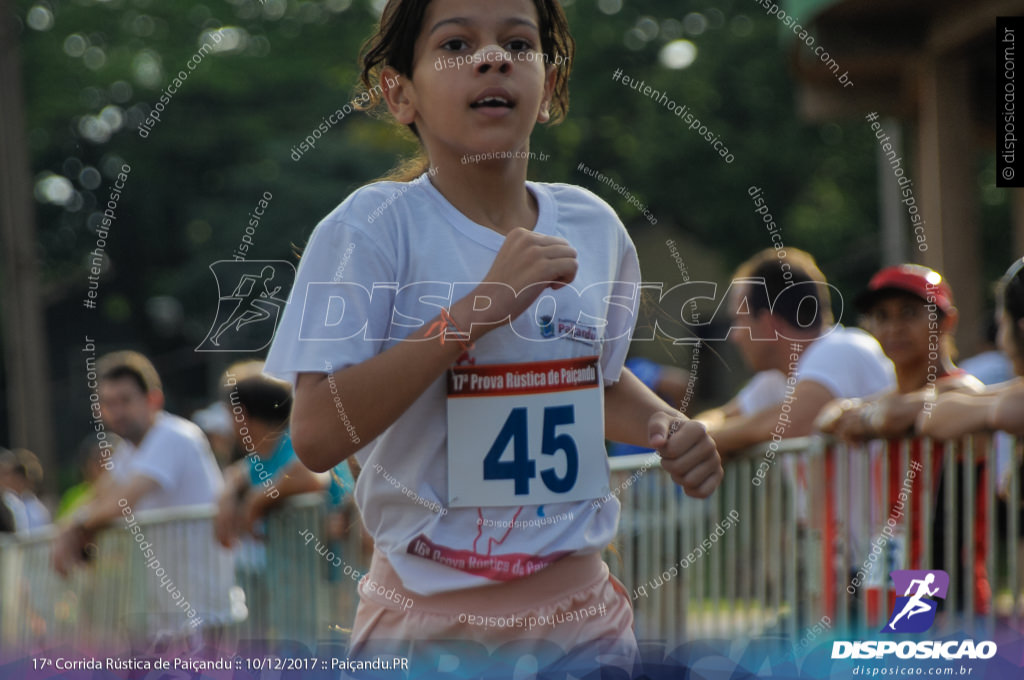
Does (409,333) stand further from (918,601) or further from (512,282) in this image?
(918,601)

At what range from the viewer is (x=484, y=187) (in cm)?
194

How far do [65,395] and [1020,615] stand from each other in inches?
1088

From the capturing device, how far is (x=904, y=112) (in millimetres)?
12836

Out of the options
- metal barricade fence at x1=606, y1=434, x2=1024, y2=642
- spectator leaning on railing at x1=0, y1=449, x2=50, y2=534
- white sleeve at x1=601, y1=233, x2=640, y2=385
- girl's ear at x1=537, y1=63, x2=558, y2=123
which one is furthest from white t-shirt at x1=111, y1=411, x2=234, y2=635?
spectator leaning on railing at x1=0, y1=449, x2=50, y2=534

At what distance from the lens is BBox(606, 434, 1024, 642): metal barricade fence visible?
3301 mm

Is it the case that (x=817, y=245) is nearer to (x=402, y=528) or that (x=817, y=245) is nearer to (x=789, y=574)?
(x=789, y=574)

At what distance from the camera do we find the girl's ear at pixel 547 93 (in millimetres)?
2057

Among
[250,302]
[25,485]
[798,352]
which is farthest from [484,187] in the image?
[25,485]

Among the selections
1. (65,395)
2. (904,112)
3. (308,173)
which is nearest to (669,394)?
(904,112)

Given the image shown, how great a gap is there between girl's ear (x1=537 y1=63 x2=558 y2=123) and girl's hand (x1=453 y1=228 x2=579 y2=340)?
404mm

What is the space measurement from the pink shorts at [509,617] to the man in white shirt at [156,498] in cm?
379

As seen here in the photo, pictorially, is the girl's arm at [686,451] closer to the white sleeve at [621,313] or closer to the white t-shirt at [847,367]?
the white sleeve at [621,313]

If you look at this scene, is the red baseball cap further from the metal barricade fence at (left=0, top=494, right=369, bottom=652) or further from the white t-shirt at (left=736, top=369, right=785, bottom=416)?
the metal barricade fence at (left=0, top=494, right=369, bottom=652)

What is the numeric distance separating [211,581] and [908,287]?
3.46m
